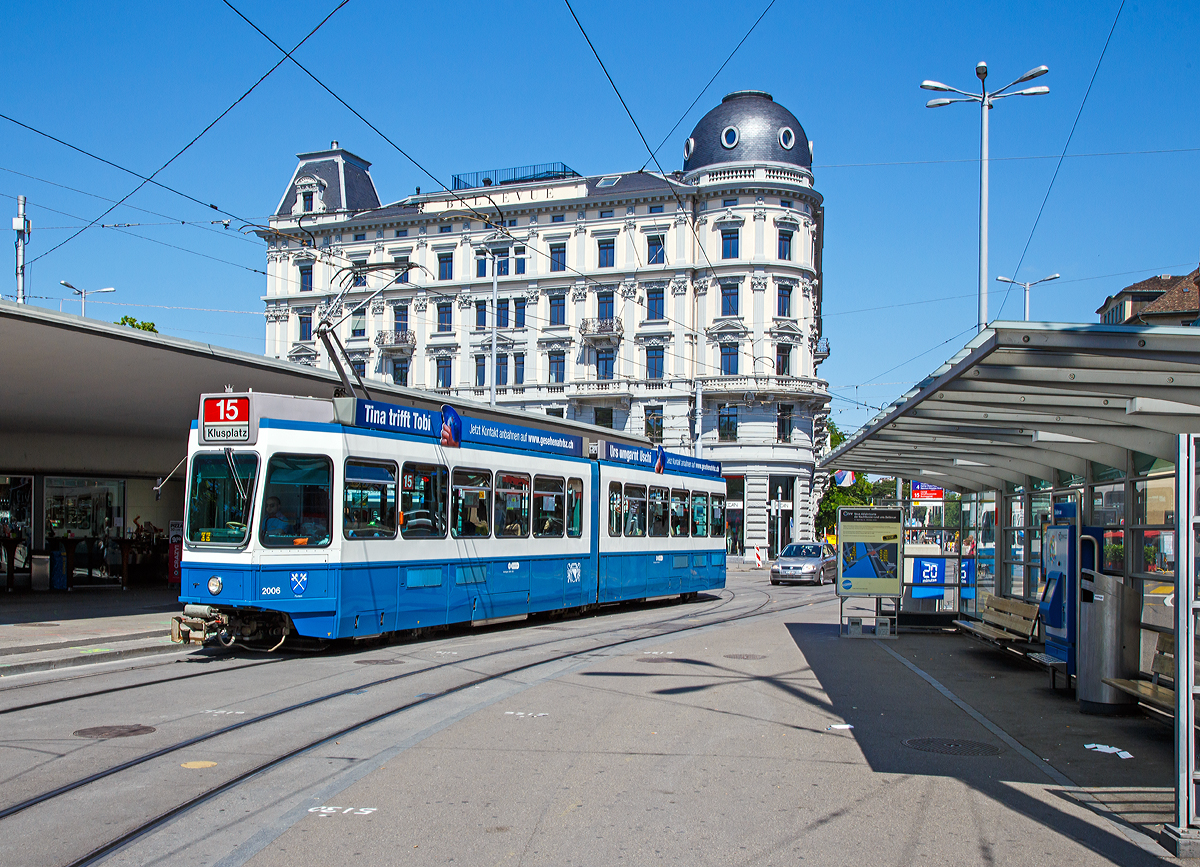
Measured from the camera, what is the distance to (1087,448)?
37.4 feet

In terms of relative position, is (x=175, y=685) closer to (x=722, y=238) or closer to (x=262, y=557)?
(x=262, y=557)

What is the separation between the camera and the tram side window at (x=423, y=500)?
14.4m

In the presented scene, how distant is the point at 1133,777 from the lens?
743 cm

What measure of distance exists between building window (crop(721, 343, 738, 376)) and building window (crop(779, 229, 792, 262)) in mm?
5444

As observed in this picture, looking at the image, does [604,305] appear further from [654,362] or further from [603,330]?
[654,362]

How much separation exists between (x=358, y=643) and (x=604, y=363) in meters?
45.7

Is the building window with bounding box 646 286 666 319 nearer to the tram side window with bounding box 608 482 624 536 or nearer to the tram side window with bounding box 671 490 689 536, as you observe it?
the tram side window with bounding box 671 490 689 536

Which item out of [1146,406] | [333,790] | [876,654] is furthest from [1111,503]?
[333,790]

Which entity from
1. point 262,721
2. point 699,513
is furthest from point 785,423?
point 262,721

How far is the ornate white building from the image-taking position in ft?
184

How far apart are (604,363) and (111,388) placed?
4209 centimetres

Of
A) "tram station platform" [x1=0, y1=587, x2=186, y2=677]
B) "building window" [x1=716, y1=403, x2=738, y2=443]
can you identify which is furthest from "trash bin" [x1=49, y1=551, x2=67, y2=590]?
"building window" [x1=716, y1=403, x2=738, y2=443]

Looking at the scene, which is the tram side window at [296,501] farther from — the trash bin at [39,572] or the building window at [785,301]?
the building window at [785,301]

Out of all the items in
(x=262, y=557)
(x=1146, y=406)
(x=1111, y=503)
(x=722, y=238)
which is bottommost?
(x=262, y=557)
